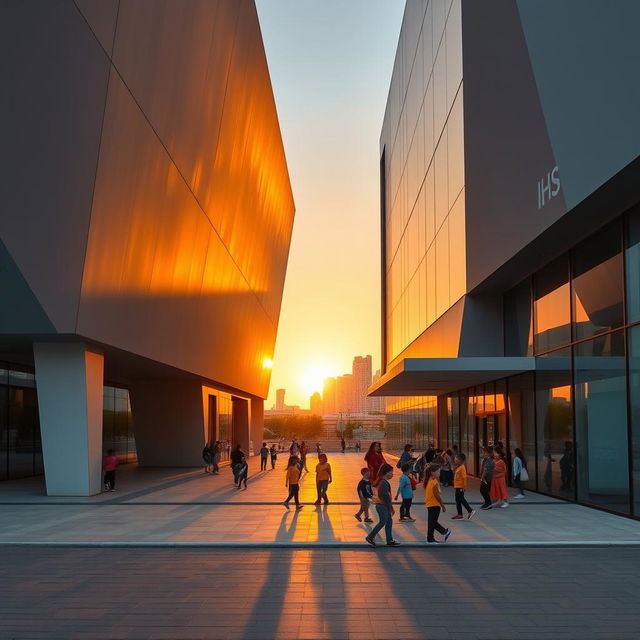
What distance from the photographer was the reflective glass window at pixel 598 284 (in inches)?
642

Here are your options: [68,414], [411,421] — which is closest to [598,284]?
[68,414]

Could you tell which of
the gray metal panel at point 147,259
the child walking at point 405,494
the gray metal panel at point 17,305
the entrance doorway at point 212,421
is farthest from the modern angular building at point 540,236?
the entrance doorway at point 212,421

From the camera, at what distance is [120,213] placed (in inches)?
717

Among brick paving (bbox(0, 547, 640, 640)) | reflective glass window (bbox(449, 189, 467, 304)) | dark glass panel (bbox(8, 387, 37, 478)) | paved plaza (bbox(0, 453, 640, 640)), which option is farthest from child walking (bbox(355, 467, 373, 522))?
dark glass panel (bbox(8, 387, 37, 478))

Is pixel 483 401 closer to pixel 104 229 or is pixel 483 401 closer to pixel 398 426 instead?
pixel 104 229

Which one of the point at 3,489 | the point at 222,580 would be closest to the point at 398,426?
the point at 3,489

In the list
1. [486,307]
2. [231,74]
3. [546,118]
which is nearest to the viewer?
[546,118]

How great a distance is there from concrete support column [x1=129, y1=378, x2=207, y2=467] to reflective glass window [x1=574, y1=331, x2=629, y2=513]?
1879cm

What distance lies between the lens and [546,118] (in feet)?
56.1

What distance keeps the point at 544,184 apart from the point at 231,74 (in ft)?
46.6

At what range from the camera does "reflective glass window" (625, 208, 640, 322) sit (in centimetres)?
1525

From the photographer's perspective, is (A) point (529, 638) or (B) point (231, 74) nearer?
(A) point (529, 638)

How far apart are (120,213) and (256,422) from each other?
121 feet

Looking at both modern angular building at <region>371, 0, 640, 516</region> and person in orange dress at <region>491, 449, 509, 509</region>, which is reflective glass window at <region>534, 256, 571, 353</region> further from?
person in orange dress at <region>491, 449, 509, 509</region>
